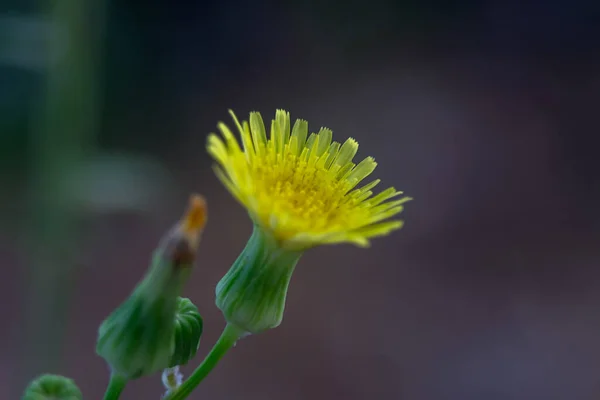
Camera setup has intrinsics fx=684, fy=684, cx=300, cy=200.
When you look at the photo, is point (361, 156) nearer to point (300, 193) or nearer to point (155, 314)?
point (300, 193)

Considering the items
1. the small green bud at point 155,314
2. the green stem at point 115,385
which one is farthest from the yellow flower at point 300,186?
the green stem at point 115,385

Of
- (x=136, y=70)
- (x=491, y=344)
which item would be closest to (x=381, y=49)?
(x=136, y=70)

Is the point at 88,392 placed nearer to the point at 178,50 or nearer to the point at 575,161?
the point at 178,50

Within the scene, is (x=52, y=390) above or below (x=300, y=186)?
below

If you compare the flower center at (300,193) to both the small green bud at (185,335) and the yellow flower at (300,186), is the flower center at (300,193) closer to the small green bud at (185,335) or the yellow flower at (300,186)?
the yellow flower at (300,186)

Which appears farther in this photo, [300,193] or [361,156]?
[361,156]

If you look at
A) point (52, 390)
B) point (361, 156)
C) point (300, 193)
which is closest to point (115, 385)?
point (52, 390)

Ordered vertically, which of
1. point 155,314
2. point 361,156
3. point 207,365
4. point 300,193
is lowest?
point 207,365
